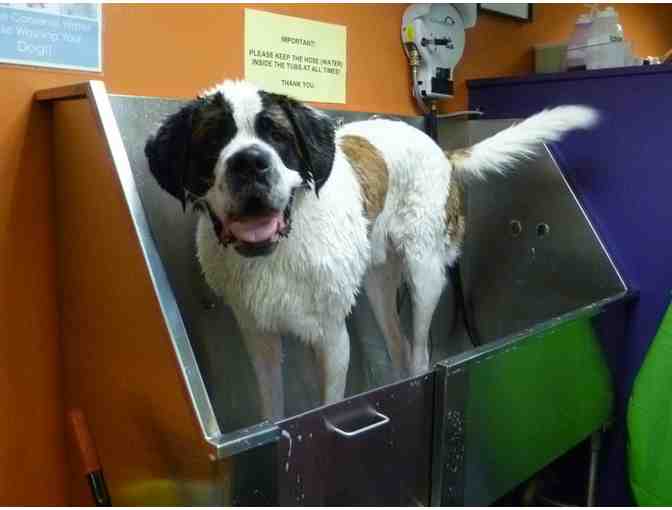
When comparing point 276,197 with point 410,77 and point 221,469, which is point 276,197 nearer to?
point 221,469

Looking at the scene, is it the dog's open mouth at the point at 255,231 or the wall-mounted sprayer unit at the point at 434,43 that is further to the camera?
the wall-mounted sprayer unit at the point at 434,43

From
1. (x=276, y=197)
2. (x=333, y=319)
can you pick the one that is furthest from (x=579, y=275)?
(x=276, y=197)

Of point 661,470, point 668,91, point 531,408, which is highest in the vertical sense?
point 668,91

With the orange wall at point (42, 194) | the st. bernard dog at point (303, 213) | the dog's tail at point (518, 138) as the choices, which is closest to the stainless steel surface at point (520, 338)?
the dog's tail at point (518, 138)

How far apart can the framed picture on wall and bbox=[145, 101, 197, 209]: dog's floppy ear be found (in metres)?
1.30

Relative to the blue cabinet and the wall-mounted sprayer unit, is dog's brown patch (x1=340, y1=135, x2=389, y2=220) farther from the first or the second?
the blue cabinet

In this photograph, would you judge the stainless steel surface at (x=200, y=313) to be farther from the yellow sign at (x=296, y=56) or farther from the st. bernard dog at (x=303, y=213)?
the yellow sign at (x=296, y=56)

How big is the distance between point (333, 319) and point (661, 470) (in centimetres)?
Result: 97

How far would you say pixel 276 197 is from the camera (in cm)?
94

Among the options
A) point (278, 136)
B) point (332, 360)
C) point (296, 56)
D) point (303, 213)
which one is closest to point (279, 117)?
point (278, 136)

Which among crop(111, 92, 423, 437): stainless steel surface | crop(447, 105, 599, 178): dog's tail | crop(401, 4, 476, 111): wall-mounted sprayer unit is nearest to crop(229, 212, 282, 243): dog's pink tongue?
crop(111, 92, 423, 437): stainless steel surface

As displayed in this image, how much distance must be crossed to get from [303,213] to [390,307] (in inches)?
23.2

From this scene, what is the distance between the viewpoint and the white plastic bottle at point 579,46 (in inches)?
78.5

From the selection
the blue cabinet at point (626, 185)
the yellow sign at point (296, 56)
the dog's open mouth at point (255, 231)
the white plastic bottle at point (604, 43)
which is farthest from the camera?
the white plastic bottle at point (604, 43)
